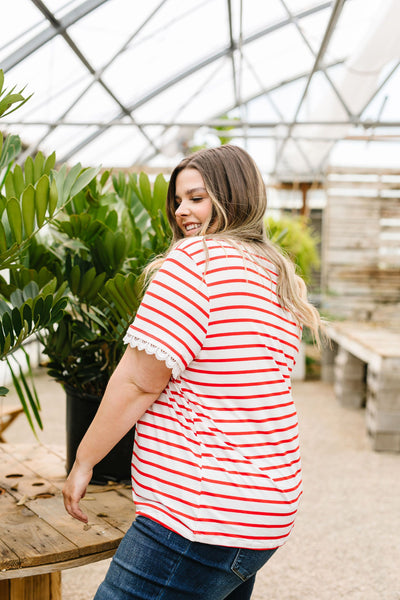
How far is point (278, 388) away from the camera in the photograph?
106 cm

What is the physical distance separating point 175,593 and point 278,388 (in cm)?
37

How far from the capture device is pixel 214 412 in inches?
39.7

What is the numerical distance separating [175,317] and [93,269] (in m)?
0.66

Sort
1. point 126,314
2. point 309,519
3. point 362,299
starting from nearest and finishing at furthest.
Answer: point 126,314
point 309,519
point 362,299

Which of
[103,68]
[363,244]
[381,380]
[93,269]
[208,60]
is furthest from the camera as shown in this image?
[363,244]

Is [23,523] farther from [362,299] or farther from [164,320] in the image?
[362,299]

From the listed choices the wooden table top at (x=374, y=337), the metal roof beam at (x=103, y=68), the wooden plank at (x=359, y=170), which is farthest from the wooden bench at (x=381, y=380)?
the metal roof beam at (x=103, y=68)

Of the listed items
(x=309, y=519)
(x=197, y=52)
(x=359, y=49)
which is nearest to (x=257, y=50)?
(x=197, y=52)

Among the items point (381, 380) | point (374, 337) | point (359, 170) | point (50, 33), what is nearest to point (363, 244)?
point (359, 170)

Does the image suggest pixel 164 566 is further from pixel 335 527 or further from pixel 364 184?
pixel 364 184

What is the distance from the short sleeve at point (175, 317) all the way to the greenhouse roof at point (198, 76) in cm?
370

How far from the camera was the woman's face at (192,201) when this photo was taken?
1.14 meters

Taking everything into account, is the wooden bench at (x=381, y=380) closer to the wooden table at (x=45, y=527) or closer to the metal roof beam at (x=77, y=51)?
the wooden table at (x=45, y=527)

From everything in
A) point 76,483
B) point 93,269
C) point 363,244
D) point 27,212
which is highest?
point 363,244
